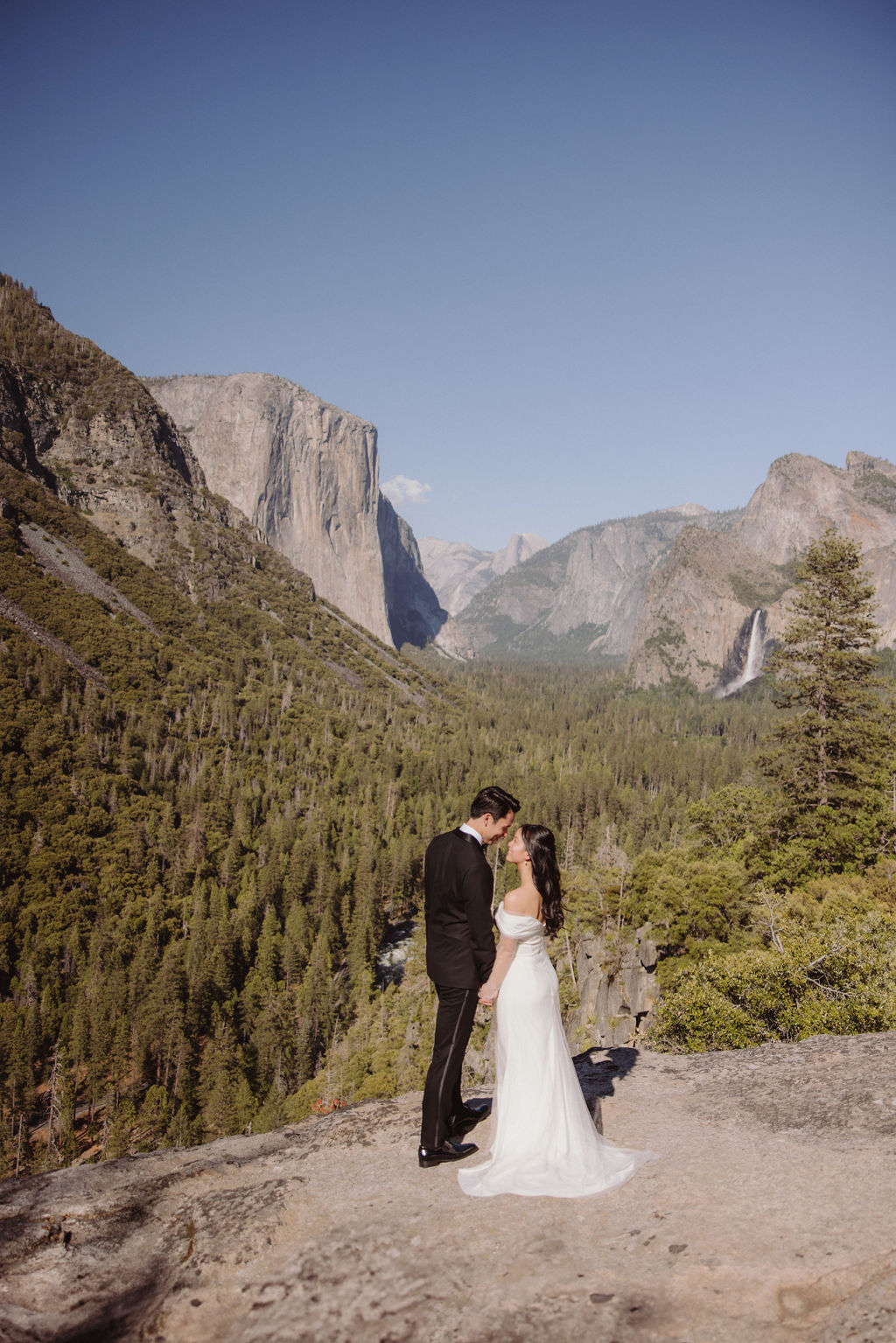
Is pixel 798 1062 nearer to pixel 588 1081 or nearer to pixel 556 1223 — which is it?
pixel 588 1081

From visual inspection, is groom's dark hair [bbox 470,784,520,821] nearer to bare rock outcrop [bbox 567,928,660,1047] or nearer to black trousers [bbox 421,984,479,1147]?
black trousers [bbox 421,984,479,1147]

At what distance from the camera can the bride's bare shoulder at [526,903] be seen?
6.47 metres

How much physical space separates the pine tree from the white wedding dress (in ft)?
71.5

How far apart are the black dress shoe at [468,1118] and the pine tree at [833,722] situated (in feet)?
69.7

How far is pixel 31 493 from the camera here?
108m

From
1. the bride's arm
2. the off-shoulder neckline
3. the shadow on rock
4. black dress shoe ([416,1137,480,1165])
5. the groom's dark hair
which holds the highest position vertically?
the groom's dark hair

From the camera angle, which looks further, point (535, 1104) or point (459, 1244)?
point (535, 1104)

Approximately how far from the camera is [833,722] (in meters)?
25.0

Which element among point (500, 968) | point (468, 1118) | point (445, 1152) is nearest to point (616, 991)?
point (468, 1118)

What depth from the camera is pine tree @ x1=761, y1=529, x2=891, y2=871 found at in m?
25.1

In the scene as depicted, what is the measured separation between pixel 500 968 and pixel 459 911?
2.12 ft

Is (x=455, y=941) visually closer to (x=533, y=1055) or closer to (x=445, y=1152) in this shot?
(x=533, y=1055)

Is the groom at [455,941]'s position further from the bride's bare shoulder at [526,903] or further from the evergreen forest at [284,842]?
the evergreen forest at [284,842]

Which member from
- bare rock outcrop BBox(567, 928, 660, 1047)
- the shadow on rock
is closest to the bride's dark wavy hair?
the shadow on rock
